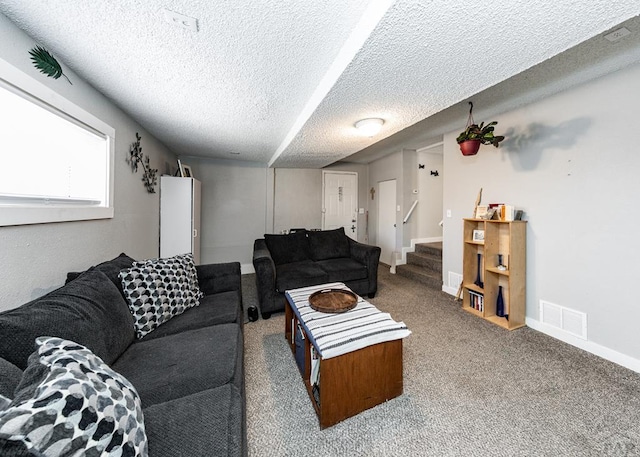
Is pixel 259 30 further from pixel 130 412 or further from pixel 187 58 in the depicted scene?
pixel 130 412

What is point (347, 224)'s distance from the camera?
5340 millimetres

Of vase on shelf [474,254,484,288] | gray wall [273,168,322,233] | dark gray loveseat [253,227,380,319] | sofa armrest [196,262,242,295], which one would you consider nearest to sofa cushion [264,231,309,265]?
dark gray loveseat [253,227,380,319]

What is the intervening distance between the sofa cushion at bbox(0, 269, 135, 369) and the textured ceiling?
4.40 ft

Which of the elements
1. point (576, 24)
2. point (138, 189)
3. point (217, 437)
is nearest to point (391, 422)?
point (217, 437)

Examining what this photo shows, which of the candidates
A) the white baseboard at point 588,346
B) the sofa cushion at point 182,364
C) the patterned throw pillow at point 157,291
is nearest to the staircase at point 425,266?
the white baseboard at point 588,346

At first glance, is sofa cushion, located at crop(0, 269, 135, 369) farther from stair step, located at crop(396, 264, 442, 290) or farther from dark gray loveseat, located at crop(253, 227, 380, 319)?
stair step, located at crop(396, 264, 442, 290)

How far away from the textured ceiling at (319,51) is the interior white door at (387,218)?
2.53 metres

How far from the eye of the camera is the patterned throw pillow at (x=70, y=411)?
1.60 ft

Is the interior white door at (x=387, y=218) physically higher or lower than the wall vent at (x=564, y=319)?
higher

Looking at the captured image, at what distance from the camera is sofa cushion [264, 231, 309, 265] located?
129 inches

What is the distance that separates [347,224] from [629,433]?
437 cm

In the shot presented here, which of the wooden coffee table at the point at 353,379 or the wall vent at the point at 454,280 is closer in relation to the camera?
the wooden coffee table at the point at 353,379

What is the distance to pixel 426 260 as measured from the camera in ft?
13.1

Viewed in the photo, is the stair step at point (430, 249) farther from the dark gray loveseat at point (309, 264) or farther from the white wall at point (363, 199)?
the dark gray loveseat at point (309, 264)
